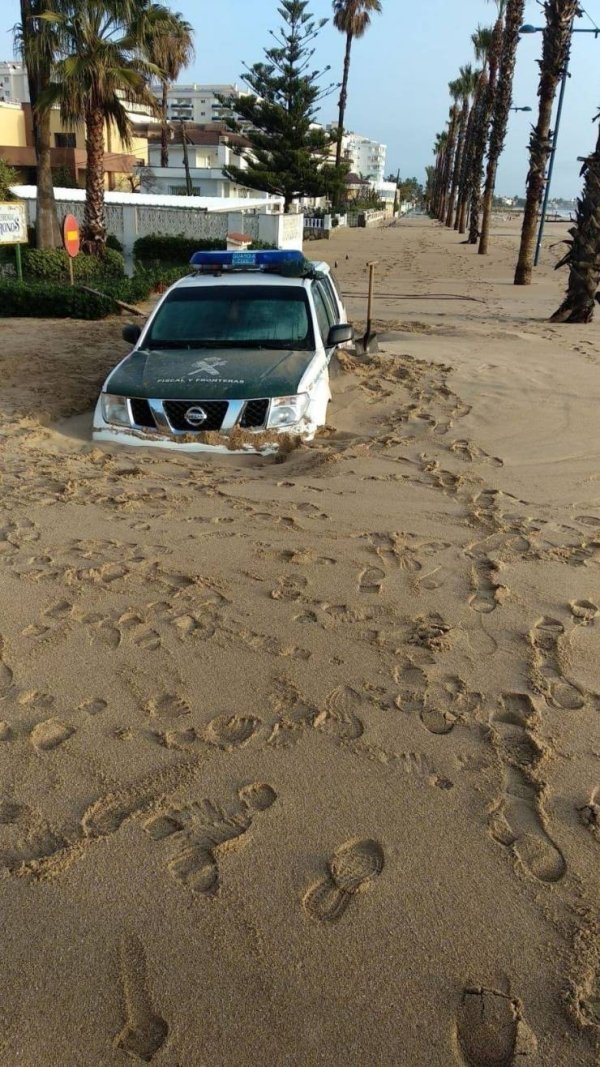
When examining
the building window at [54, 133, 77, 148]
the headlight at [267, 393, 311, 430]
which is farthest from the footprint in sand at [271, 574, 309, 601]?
the building window at [54, 133, 77, 148]

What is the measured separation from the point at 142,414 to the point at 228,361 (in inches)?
35.6

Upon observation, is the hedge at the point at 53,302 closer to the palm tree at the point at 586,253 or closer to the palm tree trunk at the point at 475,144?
the palm tree at the point at 586,253

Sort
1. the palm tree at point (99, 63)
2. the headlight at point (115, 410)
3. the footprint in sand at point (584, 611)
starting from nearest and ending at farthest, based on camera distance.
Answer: the footprint in sand at point (584, 611) → the headlight at point (115, 410) → the palm tree at point (99, 63)

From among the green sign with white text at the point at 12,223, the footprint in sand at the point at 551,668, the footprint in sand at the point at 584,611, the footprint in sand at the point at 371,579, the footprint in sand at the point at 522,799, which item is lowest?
the footprint in sand at the point at 371,579

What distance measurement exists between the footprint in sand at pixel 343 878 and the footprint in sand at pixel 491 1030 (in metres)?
0.43

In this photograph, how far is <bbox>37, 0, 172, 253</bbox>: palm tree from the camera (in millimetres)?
18266

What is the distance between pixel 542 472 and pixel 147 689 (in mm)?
4200

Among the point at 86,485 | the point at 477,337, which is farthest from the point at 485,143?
the point at 86,485

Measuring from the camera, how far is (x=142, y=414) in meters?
6.73

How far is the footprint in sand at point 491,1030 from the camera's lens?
1.98 m

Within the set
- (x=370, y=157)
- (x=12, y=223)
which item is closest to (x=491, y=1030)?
(x=12, y=223)

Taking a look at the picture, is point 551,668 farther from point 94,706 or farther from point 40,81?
point 40,81

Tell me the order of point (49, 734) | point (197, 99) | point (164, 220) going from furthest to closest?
point (197, 99)
point (164, 220)
point (49, 734)

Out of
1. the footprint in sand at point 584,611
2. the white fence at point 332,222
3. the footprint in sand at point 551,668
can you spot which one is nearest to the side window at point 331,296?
the footprint in sand at point 584,611
